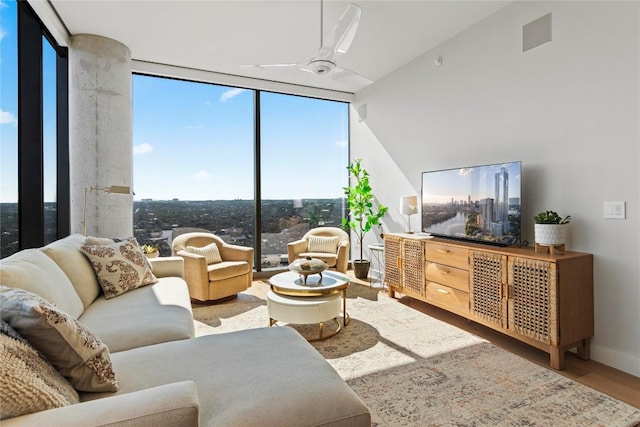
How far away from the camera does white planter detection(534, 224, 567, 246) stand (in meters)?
2.70

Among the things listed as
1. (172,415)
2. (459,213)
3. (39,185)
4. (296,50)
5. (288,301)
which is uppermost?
(296,50)

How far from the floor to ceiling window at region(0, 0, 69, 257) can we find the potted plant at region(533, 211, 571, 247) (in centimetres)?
416

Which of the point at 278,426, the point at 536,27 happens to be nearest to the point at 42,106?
the point at 278,426

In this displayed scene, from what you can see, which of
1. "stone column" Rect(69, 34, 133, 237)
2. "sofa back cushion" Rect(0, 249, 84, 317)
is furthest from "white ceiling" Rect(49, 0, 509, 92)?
"sofa back cushion" Rect(0, 249, 84, 317)

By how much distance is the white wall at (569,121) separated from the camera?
252 centimetres

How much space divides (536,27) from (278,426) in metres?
3.65

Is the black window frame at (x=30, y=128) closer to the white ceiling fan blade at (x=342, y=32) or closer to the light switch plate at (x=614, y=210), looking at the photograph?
the white ceiling fan blade at (x=342, y=32)

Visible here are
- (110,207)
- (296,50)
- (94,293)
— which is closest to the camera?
(94,293)

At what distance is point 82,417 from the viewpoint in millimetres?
958

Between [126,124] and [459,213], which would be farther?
[126,124]

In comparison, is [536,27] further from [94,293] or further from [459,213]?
[94,293]

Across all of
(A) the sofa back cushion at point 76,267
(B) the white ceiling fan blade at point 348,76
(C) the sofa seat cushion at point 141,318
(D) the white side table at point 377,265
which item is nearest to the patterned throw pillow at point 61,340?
(C) the sofa seat cushion at point 141,318

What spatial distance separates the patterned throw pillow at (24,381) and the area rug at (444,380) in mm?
1543

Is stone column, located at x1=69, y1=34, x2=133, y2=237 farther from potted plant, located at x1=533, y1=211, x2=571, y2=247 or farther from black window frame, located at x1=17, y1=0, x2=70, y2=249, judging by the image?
potted plant, located at x1=533, y1=211, x2=571, y2=247
